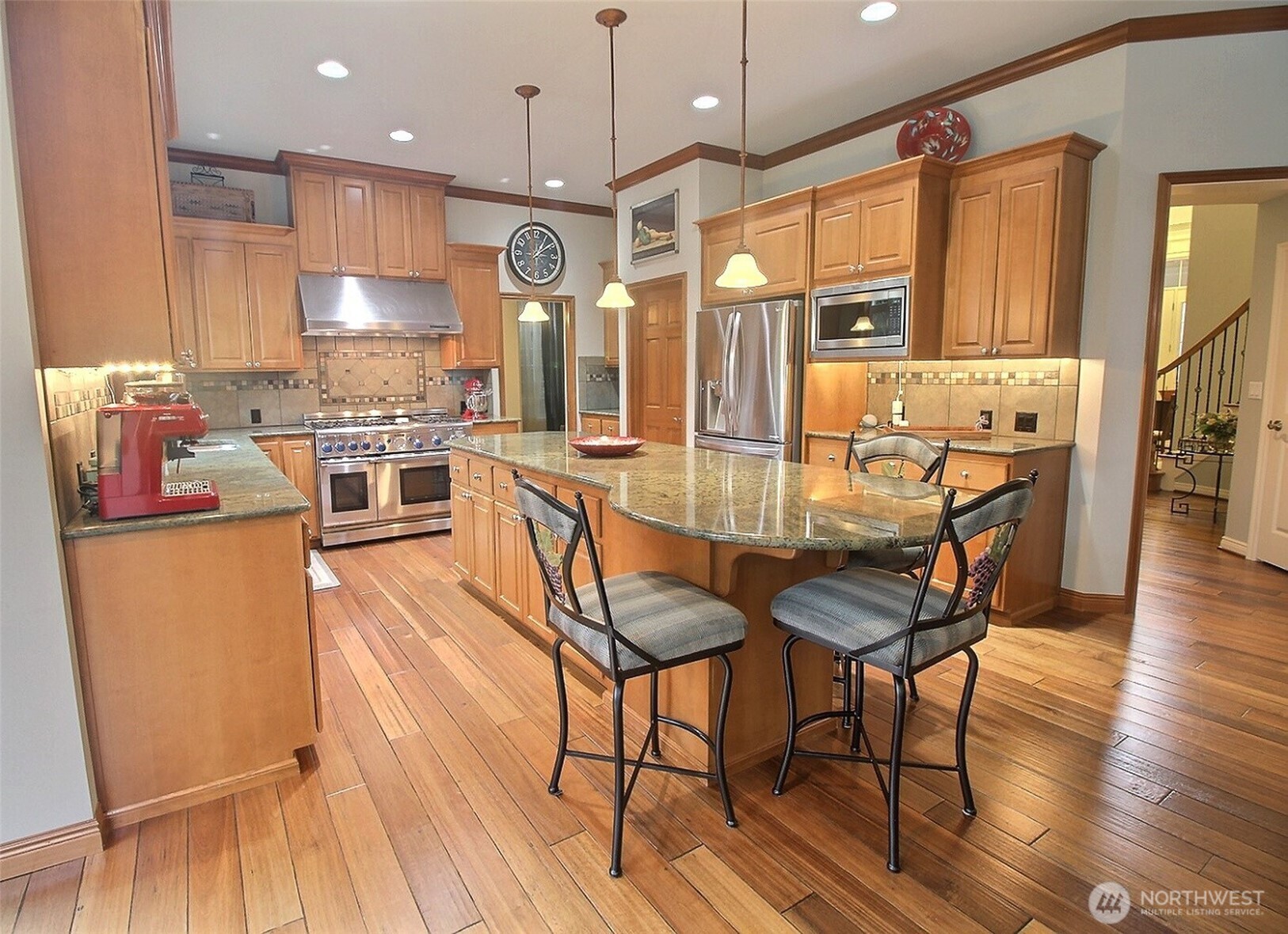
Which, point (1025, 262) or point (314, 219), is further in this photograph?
point (314, 219)

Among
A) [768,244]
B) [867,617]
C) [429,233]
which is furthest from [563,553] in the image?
[429,233]

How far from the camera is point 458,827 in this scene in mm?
1957

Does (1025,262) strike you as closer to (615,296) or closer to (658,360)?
(615,296)

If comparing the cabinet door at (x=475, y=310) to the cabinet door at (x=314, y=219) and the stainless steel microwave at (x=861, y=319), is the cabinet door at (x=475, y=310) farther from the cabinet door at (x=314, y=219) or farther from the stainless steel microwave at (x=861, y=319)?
the stainless steel microwave at (x=861, y=319)

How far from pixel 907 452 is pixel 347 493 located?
4.03m

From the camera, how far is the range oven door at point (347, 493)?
197 inches

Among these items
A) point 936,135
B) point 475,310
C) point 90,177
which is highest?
point 936,135

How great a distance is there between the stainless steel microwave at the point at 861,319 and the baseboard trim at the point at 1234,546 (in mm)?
3050

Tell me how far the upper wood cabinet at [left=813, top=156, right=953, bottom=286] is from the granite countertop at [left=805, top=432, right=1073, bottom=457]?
0.99 metres

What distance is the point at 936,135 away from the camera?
396 cm

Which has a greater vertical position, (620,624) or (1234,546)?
(620,624)

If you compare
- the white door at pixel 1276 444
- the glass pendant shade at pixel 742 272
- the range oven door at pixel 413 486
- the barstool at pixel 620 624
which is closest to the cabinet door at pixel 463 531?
the range oven door at pixel 413 486

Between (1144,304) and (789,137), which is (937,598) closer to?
(1144,304)

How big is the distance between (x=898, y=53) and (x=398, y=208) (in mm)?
3841
